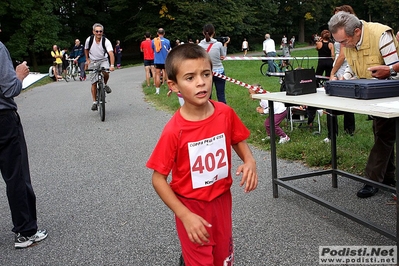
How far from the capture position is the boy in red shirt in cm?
249

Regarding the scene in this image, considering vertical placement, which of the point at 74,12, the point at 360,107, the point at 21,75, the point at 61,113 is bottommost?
the point at 61,113

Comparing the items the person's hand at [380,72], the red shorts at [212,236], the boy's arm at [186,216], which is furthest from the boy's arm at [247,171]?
the person's hand at [380,72]

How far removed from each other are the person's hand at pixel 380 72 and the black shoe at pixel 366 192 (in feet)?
3.95

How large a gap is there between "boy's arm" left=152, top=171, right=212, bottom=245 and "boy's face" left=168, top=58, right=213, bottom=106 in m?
0.46

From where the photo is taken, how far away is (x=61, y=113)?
508 inches

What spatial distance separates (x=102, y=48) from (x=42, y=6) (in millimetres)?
29818

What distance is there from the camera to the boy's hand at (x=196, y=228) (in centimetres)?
236

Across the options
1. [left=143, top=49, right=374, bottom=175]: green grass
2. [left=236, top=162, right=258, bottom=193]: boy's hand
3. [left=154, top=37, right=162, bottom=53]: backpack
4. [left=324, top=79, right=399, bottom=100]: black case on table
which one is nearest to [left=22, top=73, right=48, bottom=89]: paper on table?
[left=236, top=162, right=258, bottom=193]: boy's hand

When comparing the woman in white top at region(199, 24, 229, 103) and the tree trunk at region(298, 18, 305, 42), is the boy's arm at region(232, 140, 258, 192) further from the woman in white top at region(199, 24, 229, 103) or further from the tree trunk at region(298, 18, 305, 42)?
the tree trunk at region(298, 18, 305, 42)

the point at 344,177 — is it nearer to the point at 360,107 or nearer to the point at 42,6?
the point at 360,107

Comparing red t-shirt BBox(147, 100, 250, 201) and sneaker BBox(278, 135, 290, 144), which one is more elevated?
red t-shirt BBox(147, 100, 250, 201)

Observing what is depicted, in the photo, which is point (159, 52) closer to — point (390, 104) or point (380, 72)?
point (380, 72)

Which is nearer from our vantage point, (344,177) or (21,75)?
(21,75)

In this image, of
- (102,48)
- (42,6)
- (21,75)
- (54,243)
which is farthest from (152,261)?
(42,6)
